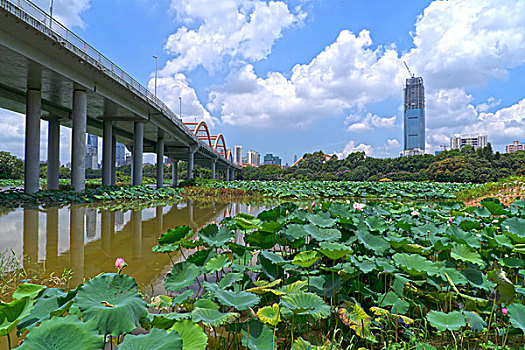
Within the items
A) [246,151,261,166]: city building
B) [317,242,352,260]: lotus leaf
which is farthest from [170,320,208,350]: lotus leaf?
[246,151,261,166]: city building

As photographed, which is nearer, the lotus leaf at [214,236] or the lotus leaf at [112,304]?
the lotus leaf at [112,304]

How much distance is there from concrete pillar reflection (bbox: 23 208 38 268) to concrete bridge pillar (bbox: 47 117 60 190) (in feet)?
50.6

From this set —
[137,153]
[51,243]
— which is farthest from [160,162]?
[51,243]

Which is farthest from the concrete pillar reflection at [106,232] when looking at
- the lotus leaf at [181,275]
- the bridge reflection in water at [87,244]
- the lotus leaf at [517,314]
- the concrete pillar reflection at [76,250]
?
the lotus leaf at [517,314]

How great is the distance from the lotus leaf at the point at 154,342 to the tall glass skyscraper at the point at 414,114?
11554 centimetres

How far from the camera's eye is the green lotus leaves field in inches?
57.8

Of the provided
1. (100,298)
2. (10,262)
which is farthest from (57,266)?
(100,298)

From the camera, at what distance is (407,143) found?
12812 cm

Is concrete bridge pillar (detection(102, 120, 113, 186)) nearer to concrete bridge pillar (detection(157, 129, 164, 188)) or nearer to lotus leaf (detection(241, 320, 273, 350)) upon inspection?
concrete bridge pillar (detection(157, 129, 164, 188))

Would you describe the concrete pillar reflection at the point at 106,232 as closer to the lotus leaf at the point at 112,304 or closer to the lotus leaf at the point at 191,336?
the lotus leaf at the point at 112,304

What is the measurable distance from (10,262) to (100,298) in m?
3.56

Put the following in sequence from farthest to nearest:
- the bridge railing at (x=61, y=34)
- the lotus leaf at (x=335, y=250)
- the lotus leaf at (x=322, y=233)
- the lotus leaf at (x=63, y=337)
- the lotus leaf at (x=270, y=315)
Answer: the bridge railing at (x=61, y=34)
the lotus leaf at (x=322, y=233)
the lotus leaf at (x=335, y=250)
the lotus leaf at (x=270, y=315)
the lotus leaf at (x=63, y=337)

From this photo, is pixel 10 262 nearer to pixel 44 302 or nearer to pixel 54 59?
pixel 44 302

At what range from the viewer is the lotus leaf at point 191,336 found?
56.2 inches
